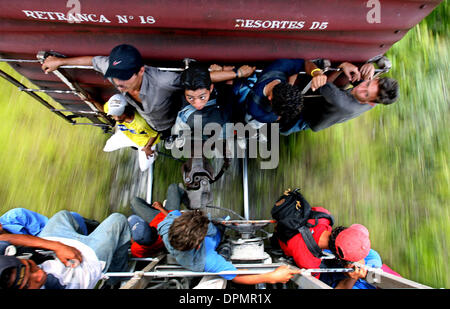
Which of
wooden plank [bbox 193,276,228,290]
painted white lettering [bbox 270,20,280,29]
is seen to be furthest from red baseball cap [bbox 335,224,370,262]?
painted white lettering [bbox 270,20,280,29]

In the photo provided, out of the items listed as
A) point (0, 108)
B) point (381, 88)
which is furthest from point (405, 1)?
point (0, 108)

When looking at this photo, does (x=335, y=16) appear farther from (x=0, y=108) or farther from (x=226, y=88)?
(x=0, y=108)

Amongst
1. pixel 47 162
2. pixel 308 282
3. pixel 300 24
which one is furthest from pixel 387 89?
pixel 47 162

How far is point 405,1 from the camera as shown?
5.64 feet

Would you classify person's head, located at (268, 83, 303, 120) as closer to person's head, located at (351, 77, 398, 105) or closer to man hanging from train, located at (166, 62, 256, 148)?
man hanging from train, located at (166, 62, 256, 148)

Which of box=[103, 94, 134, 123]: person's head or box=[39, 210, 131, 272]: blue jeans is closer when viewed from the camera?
box=[39, 210, 131, 272]: blue jeans

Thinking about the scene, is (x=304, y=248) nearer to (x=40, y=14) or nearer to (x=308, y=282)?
(x=308, y=282)

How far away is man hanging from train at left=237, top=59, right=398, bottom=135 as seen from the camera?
1.67 metres

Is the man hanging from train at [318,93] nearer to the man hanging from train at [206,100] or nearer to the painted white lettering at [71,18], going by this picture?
the man hanging from train at [206,100]

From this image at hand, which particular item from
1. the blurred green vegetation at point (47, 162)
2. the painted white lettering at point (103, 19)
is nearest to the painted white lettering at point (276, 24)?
the painted white lettering at point (103, 19)

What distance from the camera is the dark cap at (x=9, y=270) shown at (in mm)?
1159

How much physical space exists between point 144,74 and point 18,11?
2.95ft

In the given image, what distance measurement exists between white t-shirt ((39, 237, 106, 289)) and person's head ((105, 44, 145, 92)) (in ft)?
3.92

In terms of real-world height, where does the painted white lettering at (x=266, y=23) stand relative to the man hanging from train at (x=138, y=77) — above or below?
above
